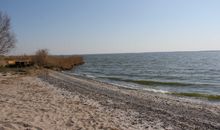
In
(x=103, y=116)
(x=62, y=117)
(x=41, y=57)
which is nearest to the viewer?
(x=62, y=117)

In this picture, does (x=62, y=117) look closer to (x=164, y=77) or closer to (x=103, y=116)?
(x=103, y=116)

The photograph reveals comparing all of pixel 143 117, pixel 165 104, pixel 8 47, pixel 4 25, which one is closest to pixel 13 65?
pixel 8 47

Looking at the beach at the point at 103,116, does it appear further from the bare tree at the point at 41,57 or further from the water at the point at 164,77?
the bare tree at the point at 41,57

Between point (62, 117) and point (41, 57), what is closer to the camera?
point (62, 117)

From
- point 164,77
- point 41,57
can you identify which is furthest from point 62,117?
point 41,57

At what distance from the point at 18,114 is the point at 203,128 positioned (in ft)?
24.5

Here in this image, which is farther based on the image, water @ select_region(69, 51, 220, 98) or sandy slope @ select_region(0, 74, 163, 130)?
water @ select_region(69, 51, 220, 98)

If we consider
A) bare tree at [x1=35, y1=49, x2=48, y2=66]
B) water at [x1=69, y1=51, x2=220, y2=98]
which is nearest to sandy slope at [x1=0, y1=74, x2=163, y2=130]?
water at [x1=69, y1=51, x2=220, y2=98]

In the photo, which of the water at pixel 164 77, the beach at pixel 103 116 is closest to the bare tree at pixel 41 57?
the water at pixel 164 77

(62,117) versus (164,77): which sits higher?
(62,117)

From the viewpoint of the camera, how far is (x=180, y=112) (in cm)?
1480

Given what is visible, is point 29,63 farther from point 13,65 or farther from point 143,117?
point 143,117

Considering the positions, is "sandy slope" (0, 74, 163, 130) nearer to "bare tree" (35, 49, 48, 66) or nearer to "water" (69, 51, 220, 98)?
"water" (69, 51, 220, 98)

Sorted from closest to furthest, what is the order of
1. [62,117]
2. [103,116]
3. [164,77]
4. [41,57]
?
[62,117], [103,116], [164,77], [41,57]
